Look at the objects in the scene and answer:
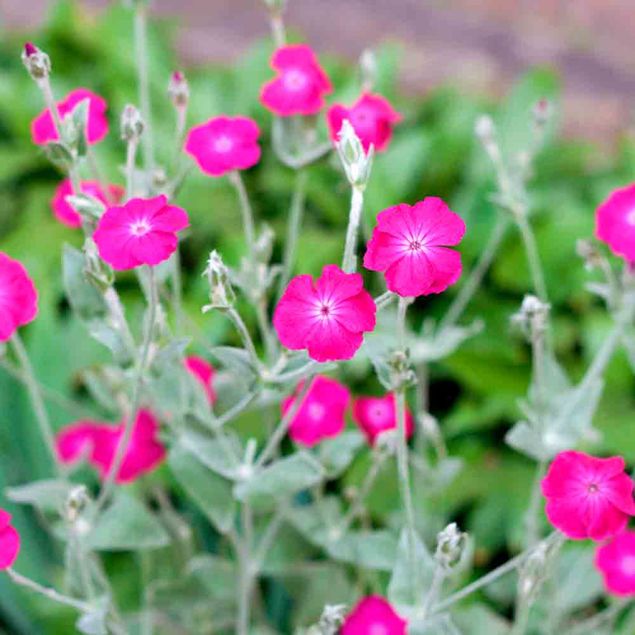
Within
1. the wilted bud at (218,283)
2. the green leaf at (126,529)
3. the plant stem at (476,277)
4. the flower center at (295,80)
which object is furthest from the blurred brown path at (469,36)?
the wilted bud at (218,283)

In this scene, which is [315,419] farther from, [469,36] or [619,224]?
[469,36]

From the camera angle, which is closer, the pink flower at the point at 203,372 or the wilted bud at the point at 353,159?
the wilted bud at the point at 353,159

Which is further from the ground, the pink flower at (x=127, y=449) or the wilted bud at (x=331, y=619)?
the wilted bud at (x=331, y=619)

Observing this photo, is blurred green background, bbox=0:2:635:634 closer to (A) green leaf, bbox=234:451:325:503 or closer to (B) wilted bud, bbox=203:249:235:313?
(A) green leaf, bbox=234:451:325:503

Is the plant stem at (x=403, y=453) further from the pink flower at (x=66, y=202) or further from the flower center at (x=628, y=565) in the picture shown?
the pink flower at (x=66, y=202)

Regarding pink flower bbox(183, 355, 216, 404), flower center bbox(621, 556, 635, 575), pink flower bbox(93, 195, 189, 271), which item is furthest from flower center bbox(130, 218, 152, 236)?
flower center bbox(621, 556, 635, 575)

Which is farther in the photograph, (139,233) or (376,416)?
(376,416)

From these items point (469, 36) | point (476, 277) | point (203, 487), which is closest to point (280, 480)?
point (203, 487)
